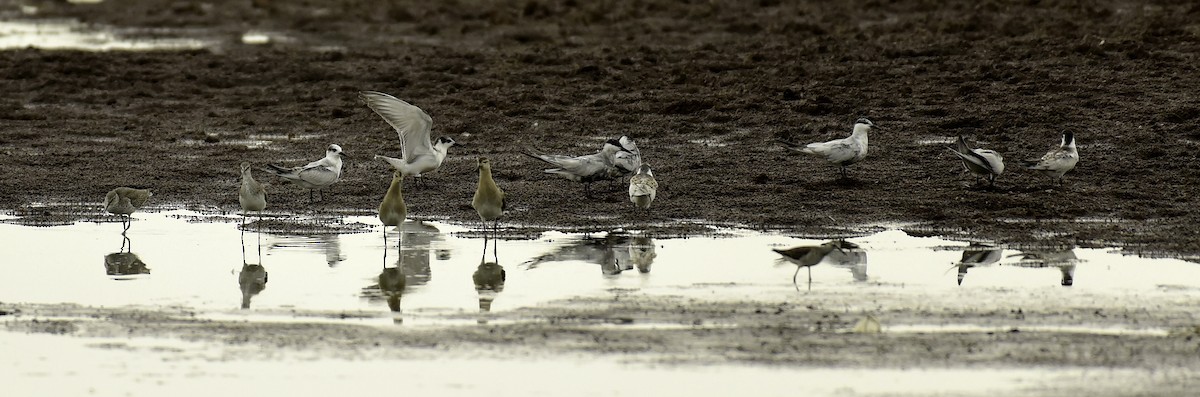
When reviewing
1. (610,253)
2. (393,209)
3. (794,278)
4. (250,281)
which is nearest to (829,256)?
(794,278)

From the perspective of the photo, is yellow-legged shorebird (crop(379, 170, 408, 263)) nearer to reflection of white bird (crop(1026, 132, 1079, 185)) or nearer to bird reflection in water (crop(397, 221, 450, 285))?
bird reflection in water (crop(397, 221, 450, 285))

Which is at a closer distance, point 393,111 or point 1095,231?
point 1095,231

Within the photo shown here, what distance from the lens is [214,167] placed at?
55.7 ft

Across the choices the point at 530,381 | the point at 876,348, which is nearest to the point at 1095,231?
the point at 876,348

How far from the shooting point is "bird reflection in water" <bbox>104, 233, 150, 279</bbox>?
36.8 ft

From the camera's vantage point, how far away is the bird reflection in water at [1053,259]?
35.3ft

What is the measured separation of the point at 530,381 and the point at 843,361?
1560 mm

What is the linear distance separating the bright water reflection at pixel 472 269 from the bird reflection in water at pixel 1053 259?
1cm

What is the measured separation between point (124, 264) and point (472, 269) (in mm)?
2545

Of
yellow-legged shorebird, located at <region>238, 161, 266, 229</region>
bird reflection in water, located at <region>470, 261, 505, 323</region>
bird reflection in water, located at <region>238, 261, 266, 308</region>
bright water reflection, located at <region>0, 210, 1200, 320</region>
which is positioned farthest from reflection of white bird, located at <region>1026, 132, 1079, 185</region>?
bird reflection in water, located at <region>238, 261, 266, 308</region>

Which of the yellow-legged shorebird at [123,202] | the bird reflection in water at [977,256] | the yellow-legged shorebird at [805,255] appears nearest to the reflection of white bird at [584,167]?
the yellow-legged shorebird at [123,202]

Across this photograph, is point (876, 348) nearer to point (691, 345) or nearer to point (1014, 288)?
point (691, 345)

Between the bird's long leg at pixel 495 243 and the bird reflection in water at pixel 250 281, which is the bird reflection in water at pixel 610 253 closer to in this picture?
the bird's long leg at pixel 495 243

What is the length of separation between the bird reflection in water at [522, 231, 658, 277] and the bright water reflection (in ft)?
0.05
